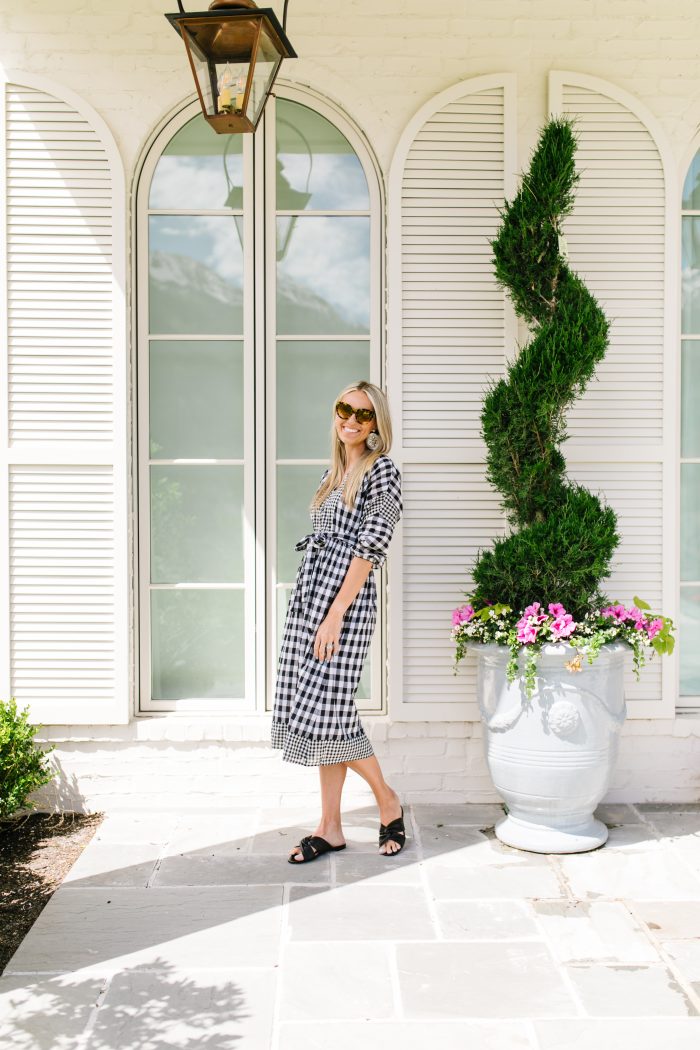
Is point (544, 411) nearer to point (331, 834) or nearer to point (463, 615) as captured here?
point (463, 615)

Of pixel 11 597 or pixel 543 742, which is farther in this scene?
pixel 11 597

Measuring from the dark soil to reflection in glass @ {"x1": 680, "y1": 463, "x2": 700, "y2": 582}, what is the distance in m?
2.50

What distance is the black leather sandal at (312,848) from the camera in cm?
302

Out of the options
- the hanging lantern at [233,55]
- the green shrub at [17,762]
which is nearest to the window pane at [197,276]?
the hanging lantern at [233,55]

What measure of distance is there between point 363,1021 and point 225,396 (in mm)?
2329

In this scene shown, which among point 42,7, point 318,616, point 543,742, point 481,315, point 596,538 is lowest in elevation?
point 543,742

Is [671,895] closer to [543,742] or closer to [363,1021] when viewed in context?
[543,742]

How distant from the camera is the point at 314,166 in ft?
12.0

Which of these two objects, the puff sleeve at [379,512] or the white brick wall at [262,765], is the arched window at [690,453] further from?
the puff sleeve at [379,512]

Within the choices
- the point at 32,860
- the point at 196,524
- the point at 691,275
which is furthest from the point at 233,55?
the point at 32,860

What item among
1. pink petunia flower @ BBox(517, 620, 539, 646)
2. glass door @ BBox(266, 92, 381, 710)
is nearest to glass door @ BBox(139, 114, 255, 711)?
A: glass door @ BBox(266, 92, 381, 710)

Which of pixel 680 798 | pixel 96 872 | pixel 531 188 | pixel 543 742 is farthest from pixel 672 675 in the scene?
pixel 96 872

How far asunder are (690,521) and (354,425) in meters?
1.56

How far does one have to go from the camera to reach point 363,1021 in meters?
2.13
